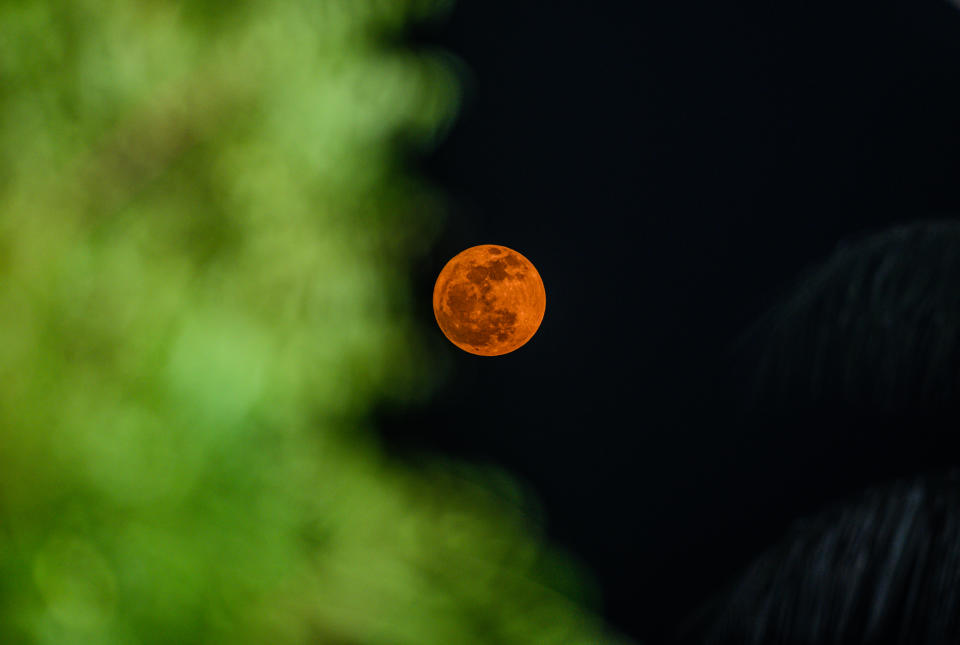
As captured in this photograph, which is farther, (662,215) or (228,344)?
(662,215)

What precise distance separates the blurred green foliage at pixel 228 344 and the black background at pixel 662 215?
0.11 m

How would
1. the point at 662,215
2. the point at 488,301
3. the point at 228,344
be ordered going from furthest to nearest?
1. the point at 662,215
2. the point at 488,301
3. the point at 228,344

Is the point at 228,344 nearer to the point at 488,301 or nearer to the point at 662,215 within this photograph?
the point at 488,301

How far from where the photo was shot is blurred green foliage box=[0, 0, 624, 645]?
28.9 inches

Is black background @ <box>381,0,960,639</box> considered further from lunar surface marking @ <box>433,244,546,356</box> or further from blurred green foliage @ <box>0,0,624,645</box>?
lunar surface marking @ <box>433,244,546,356</box>

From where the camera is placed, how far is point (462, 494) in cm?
163

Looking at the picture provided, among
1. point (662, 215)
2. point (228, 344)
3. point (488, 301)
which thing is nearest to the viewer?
point (228, 344)

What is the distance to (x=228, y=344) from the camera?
2.61ft

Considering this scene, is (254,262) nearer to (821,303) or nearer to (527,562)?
(527,562)

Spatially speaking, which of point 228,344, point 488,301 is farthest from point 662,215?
point 228,344

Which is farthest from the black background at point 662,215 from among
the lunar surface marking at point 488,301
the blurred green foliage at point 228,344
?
the lunar surface marking at point 488,301

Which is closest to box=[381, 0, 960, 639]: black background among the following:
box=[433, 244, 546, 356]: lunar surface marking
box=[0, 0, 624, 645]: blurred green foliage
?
box=[0, 0, 624, 645]: blurred green foliage

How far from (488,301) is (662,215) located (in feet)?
1.68

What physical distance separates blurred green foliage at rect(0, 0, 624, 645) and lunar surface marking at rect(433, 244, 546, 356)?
19cm
